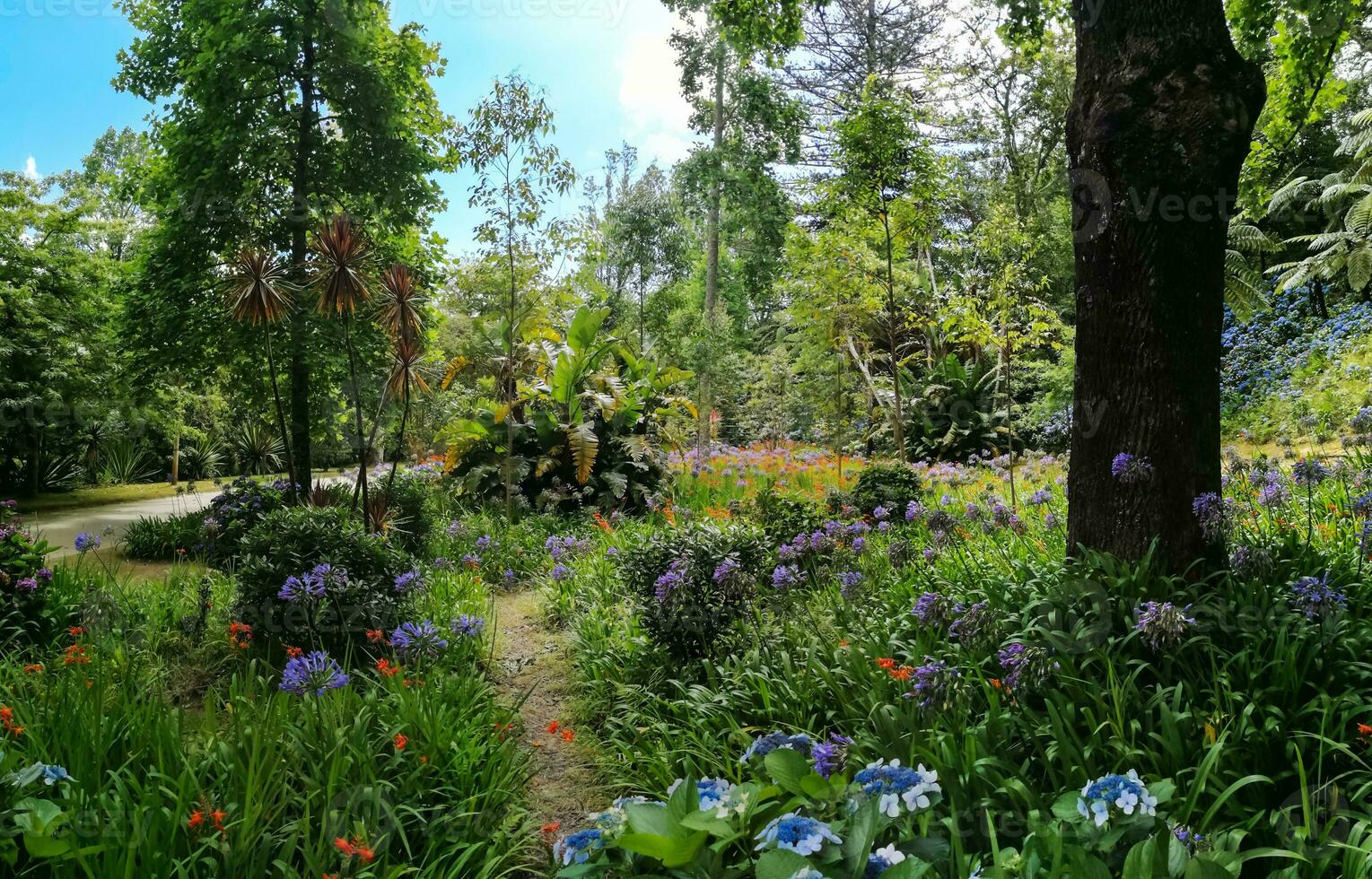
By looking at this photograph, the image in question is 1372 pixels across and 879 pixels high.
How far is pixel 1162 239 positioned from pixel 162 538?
8.90 m

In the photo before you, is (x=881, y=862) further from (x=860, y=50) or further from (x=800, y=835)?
(x=860, y=50)

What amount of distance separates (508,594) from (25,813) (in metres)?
4.37

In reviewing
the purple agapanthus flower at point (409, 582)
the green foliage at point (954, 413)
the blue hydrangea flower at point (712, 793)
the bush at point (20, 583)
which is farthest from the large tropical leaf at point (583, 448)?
the green foliage at point (954, 413)

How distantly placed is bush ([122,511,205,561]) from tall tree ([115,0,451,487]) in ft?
4.04

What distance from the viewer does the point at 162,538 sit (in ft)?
25.0

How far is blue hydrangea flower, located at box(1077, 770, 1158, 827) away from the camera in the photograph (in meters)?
1.40

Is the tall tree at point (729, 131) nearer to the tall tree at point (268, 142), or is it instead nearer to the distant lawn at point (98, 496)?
the tall tree at point (268, 142)

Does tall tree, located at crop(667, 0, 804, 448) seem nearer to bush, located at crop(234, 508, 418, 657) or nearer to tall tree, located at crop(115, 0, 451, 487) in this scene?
tall tree, located at crop(115, 0, 451, 487)

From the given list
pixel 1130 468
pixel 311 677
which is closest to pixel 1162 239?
pixel 1130 468

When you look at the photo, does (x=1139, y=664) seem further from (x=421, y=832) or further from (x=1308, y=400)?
(x=1308, y=400)

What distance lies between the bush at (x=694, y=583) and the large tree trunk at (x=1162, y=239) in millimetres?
1747

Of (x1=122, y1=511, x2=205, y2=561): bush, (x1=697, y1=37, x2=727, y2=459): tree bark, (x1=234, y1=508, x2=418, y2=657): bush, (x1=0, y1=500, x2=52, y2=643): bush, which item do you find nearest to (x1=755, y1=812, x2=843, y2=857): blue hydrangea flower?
(x1=234, y1=508, x2=418, y2=657): bush

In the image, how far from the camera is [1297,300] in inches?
560

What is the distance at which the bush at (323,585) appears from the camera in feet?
13.7
